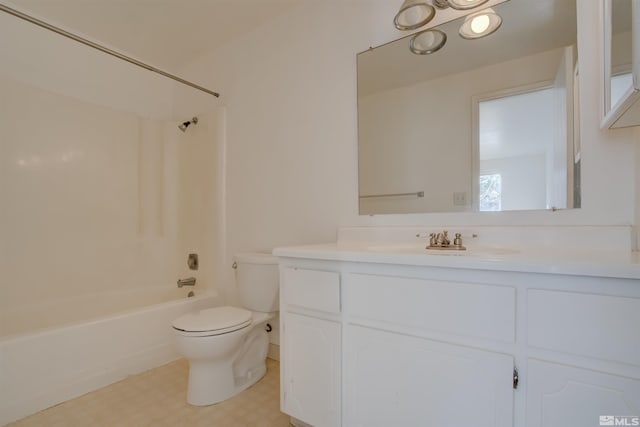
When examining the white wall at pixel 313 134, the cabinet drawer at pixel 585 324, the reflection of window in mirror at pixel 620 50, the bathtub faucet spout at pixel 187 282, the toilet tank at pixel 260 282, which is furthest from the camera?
the bathtub faucet spout at pixel 187 282

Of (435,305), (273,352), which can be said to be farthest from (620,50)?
(273,352)

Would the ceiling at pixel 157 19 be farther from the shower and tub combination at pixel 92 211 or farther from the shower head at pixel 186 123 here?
the shower head at pixel 186 123

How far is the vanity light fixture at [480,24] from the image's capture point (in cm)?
134

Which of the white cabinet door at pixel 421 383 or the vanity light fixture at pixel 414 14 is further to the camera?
the vanity light fixture at pixel 414 14

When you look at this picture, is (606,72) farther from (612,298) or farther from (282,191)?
(282,191)

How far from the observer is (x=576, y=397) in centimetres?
75

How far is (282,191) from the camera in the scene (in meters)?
2.00

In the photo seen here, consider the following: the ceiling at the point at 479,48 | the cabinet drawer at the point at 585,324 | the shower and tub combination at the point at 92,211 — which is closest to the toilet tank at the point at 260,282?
the shower and tub combination at the point at 92,211

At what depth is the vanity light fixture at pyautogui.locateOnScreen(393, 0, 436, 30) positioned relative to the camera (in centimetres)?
128

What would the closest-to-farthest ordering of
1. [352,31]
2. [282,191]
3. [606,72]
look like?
[606,72] → [352,31] → [282,191]

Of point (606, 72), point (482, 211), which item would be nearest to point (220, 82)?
point (482, 211)

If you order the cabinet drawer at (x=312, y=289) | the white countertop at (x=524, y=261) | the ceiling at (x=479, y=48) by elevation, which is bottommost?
the cabinet drawer at (x=312, y=289)

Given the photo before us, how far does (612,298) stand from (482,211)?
66 centimetres

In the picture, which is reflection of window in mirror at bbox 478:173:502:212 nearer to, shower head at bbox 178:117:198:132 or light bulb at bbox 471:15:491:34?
light bulb at bbox 471:15:491:34
